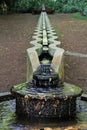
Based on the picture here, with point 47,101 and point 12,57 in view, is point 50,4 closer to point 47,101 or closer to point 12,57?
point 12,57

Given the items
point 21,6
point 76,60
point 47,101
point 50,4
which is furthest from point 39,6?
point 47,101

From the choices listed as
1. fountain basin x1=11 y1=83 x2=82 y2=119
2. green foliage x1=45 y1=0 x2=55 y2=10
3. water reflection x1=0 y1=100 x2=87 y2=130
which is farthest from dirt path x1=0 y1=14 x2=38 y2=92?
green foliage x1=45 y1=0 x2=55 y2=10

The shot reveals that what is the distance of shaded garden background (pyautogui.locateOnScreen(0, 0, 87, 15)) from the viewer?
29188mm

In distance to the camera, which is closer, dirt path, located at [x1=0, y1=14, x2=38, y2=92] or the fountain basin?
the fountain basin

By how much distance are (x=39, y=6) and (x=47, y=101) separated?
26.6m

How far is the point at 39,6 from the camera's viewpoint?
106 feet

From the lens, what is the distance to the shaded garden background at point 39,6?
29.2m

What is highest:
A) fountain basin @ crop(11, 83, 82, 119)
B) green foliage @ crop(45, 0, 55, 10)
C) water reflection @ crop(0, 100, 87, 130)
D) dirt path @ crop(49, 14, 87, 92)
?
fountain basin @ crop(11, 83, 82, 119)

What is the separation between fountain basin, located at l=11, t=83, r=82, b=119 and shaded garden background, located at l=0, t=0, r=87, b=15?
2219 centimetres

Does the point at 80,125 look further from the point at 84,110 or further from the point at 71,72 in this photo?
the point at 71,72

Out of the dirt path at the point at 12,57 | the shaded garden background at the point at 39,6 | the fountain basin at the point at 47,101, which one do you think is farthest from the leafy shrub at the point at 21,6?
the fountain basin at the point at 47,101

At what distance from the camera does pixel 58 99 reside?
5.91m

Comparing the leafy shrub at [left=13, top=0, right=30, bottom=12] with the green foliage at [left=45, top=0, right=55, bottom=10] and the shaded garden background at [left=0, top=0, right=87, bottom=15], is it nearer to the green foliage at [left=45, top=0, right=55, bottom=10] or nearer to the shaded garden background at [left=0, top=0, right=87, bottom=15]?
the shaded garden background at [left=0, top=0, right=87, bottom=15]

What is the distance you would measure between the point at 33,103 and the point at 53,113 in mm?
293
